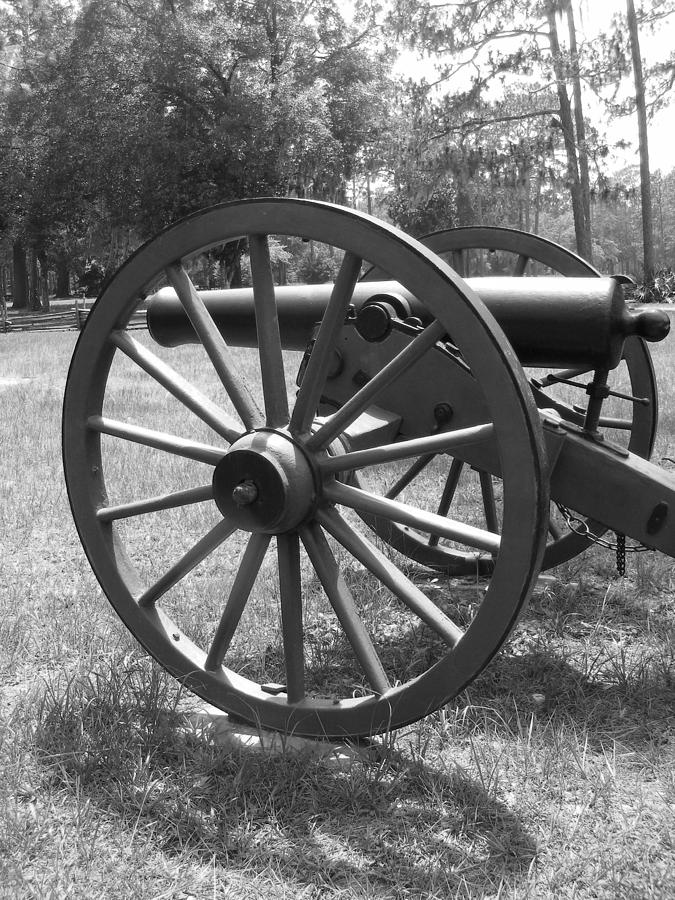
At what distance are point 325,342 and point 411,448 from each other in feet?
1.26

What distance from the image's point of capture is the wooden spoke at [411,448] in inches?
85.3

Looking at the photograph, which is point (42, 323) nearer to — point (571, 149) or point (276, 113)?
point (276, 113)

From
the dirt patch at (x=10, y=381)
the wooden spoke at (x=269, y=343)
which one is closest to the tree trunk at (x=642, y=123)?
the dirt patch at (x=10, y=381)

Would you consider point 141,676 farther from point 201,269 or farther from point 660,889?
point 201,269

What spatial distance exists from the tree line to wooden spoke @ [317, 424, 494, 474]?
18.5 m

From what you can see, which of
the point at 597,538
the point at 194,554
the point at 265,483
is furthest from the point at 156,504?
the point at 597,538

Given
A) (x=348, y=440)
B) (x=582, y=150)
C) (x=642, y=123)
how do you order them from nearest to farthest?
1. (x=348, y=440)
2. (x=582, y=150)
3. (x=642, y=123)

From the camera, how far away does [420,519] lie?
227 cm

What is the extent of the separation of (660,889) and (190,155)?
2660cm

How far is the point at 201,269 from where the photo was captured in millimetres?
Answer: 34469

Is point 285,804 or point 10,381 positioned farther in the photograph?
point 10,381

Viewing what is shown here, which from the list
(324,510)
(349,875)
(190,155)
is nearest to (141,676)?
(324,510)

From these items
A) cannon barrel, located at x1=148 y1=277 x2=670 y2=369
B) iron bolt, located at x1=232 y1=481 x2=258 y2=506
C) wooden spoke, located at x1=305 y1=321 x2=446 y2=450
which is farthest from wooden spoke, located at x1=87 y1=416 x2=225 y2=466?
cannon barrel, located at x1=148 y1=277 x2=670 y2=369

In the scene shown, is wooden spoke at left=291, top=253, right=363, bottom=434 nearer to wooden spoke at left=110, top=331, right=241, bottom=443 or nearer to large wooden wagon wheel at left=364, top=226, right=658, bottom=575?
wooden spoke at left=110, top=331, right=241, bottom=443
